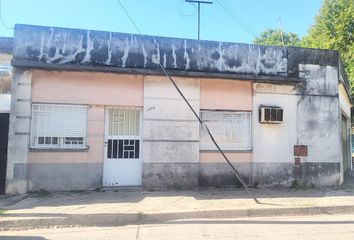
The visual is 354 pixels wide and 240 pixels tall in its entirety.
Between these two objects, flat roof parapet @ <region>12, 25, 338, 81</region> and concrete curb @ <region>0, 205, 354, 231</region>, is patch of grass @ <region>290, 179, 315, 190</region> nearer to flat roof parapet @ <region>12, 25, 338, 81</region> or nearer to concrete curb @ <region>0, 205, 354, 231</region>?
concrete curb @ <region>0, 205, 354, 231</region>

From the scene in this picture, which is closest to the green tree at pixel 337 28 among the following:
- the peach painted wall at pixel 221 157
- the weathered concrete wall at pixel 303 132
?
the weathered concrete wall at pixel 303 132

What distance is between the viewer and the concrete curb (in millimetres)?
7434

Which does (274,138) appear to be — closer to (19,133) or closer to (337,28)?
(19,133)

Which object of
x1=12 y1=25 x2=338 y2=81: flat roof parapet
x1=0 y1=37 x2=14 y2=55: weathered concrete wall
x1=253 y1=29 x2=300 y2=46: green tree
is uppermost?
x1=253 y1=29 x2=300 y2=46: green tree

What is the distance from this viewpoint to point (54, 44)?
10.6 m

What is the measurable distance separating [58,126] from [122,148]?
1844 millimetres

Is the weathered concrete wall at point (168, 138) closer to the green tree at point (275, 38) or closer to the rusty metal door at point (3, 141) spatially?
the rusty metal door at point (3, 141)

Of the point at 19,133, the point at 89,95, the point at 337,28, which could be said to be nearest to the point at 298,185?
the point at 89,95

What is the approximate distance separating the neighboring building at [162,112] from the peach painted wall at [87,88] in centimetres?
3

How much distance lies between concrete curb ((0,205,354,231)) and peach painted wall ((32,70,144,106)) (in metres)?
3.85

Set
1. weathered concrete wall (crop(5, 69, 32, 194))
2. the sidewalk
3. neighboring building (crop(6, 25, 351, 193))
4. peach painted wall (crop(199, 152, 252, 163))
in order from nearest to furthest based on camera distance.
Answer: the sidewalk
weathered concrete wall (crop(5, 69, 32, 194))
neighboring building (crop(6, 25, 351, 193))
peach painted wall (crop(199, 152, 252, 163))

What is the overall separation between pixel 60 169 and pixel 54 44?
3.42 m

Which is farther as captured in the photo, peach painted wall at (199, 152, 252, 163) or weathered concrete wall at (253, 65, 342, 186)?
weathered concrete wall at (253, 65, 342, 186)

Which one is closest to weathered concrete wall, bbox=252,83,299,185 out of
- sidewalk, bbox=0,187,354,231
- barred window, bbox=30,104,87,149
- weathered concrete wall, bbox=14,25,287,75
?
weathered concrete wall, bbox=14,25,287,75
